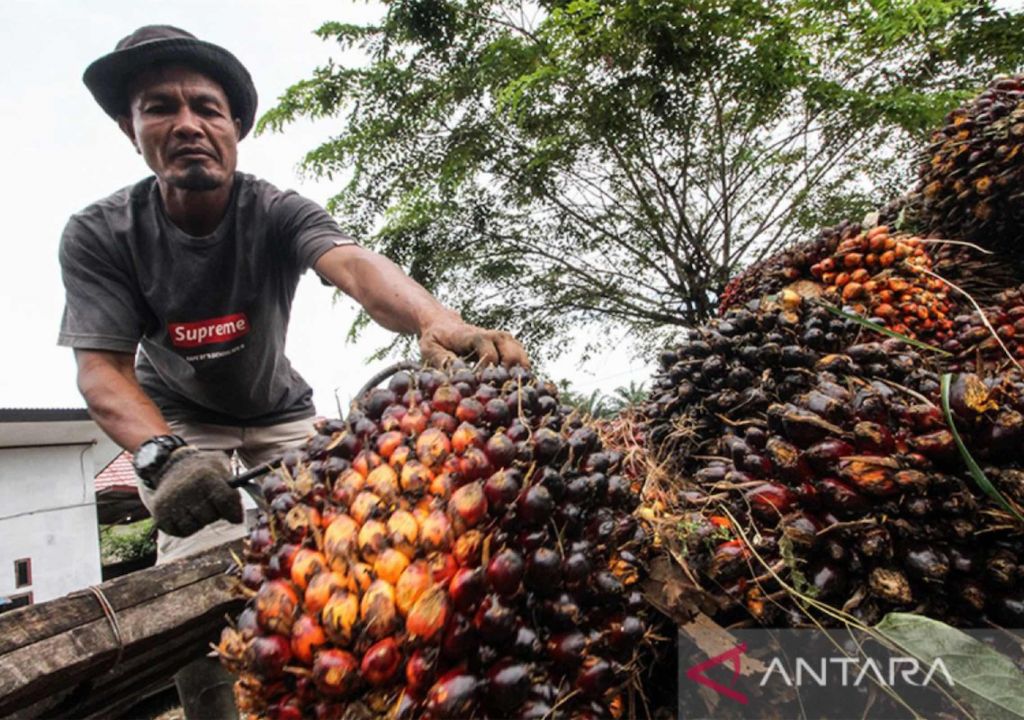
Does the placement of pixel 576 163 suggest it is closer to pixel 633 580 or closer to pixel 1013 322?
pixel 1013 322

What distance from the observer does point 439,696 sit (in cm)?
60

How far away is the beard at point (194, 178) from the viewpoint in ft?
7.25

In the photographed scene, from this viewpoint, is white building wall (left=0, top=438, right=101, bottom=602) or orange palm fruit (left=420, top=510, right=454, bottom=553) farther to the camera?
white building wall (left=0, top=438, right=101, bottom=602)

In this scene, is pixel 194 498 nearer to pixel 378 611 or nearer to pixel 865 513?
pixel 378 611

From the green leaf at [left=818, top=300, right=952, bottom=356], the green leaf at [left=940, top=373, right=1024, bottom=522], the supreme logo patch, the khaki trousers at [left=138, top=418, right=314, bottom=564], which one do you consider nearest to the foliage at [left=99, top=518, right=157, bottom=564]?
the khaki trousers at [left=138, top=418, right=314, bottom=564]

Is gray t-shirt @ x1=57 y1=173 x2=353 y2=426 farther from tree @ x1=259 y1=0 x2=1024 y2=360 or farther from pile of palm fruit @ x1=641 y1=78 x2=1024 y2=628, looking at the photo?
tree @ x1=259 y1=0 x2=1024 y2=360

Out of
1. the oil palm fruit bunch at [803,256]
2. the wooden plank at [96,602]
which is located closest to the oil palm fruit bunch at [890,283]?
the oil palm fruit bunch at [803,256]

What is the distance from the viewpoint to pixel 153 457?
158 cm

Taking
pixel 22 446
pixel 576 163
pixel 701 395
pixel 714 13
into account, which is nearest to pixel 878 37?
pixel 714 13

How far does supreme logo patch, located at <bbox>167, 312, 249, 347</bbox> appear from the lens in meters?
2.32

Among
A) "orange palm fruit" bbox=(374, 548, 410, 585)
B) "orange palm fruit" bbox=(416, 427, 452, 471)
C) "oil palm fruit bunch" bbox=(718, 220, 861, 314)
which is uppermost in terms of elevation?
"oil palm fruit bunch" bbox=(718, 220, 861, 314)

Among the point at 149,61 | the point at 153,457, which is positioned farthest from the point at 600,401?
the point at 149,61

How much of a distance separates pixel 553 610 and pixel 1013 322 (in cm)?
130

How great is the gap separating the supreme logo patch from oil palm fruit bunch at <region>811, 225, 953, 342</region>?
2021mm
